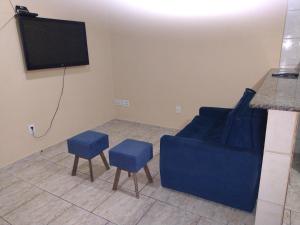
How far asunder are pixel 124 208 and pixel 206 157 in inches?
33.0

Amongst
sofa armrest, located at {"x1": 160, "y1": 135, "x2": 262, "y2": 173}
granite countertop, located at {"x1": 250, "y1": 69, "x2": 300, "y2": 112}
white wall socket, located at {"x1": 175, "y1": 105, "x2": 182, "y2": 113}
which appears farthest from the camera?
white wall socket, located at {"x1": 175, "y1": 105, "x2": 182, "y2": 113}

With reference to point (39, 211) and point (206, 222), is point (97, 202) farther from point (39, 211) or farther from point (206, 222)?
point (206, 222)

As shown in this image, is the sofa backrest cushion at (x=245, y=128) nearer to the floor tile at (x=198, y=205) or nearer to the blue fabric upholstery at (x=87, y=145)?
the floor tile at (x=198, y=205)

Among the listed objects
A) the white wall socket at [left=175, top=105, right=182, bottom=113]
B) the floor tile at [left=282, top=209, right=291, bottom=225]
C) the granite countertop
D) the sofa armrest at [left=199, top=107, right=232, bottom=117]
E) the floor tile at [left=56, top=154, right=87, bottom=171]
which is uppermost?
the granite countertop

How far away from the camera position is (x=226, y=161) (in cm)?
178

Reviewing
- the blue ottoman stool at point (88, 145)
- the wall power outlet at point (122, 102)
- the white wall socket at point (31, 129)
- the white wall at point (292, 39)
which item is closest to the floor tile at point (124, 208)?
the blue ottoman stool at point (88, 145)

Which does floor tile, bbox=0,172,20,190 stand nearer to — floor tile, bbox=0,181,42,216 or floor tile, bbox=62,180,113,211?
floor tile, bbox=0,181,42,216

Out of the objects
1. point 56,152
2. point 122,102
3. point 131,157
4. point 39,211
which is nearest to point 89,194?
point 39,211

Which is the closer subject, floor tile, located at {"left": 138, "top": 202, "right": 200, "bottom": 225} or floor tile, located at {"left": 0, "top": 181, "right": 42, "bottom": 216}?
floor tile, located at {"left": 138, "top": 202, "right": 200, "bottom": 225}

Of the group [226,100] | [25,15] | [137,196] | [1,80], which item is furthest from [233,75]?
[1,80]

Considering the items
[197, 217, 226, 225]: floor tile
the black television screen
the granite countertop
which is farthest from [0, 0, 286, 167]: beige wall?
[197, 217, 226, 225]: floor tile

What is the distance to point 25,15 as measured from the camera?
2.56 metres

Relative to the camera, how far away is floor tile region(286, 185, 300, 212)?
1904 millimetres

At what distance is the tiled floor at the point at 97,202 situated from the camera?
6.02 feet
